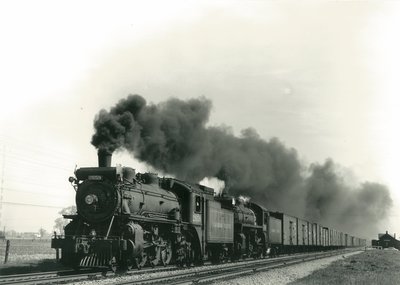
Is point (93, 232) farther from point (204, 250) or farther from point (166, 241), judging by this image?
point (204, 250)

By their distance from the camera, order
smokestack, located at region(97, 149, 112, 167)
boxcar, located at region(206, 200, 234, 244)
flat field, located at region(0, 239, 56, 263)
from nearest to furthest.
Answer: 1. smokestack, located at region(97, 149, 112, 167)
2. boxcar, located at region(206, 200, 234, 244)
3. flat field, located at region(0, 239, 56, 263)

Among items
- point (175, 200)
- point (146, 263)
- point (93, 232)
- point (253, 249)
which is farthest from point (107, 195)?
point (253, 249)

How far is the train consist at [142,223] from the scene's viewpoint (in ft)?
49.5

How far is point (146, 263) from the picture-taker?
57.3 ft

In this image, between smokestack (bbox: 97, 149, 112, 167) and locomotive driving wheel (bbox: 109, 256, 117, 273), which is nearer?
locomotive driving wheel (bbox: 109, 256, 117, 273)

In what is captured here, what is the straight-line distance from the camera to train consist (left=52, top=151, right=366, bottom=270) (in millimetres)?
15094

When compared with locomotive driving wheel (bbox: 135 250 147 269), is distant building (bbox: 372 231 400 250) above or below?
below

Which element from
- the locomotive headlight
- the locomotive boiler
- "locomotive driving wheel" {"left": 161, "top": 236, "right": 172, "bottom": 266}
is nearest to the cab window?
"locomotive driving wheel" {"left": 161, "top": 236, "right": 172, "bottom": 266}

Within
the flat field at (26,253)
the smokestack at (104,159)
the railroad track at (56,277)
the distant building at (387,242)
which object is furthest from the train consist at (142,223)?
the distant building at (387,242)

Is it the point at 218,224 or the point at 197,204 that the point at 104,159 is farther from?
the point at 218,224

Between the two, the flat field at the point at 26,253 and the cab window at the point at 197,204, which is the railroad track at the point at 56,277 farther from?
the flat field at the point at 26,253

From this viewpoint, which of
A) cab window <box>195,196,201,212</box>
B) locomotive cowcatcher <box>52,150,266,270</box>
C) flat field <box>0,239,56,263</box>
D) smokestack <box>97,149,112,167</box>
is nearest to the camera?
locomotive cowcatcher <box>52,150,266,270</box>

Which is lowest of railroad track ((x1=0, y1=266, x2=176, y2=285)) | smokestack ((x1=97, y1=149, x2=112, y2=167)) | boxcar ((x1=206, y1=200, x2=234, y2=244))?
railroad track ((x1=0, y1=266, x2=176, y2=285))

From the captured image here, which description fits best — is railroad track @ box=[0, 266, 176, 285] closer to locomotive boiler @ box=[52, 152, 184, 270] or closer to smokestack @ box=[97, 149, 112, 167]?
locomotive boiler @ box=[52, 152, 184, 270]
